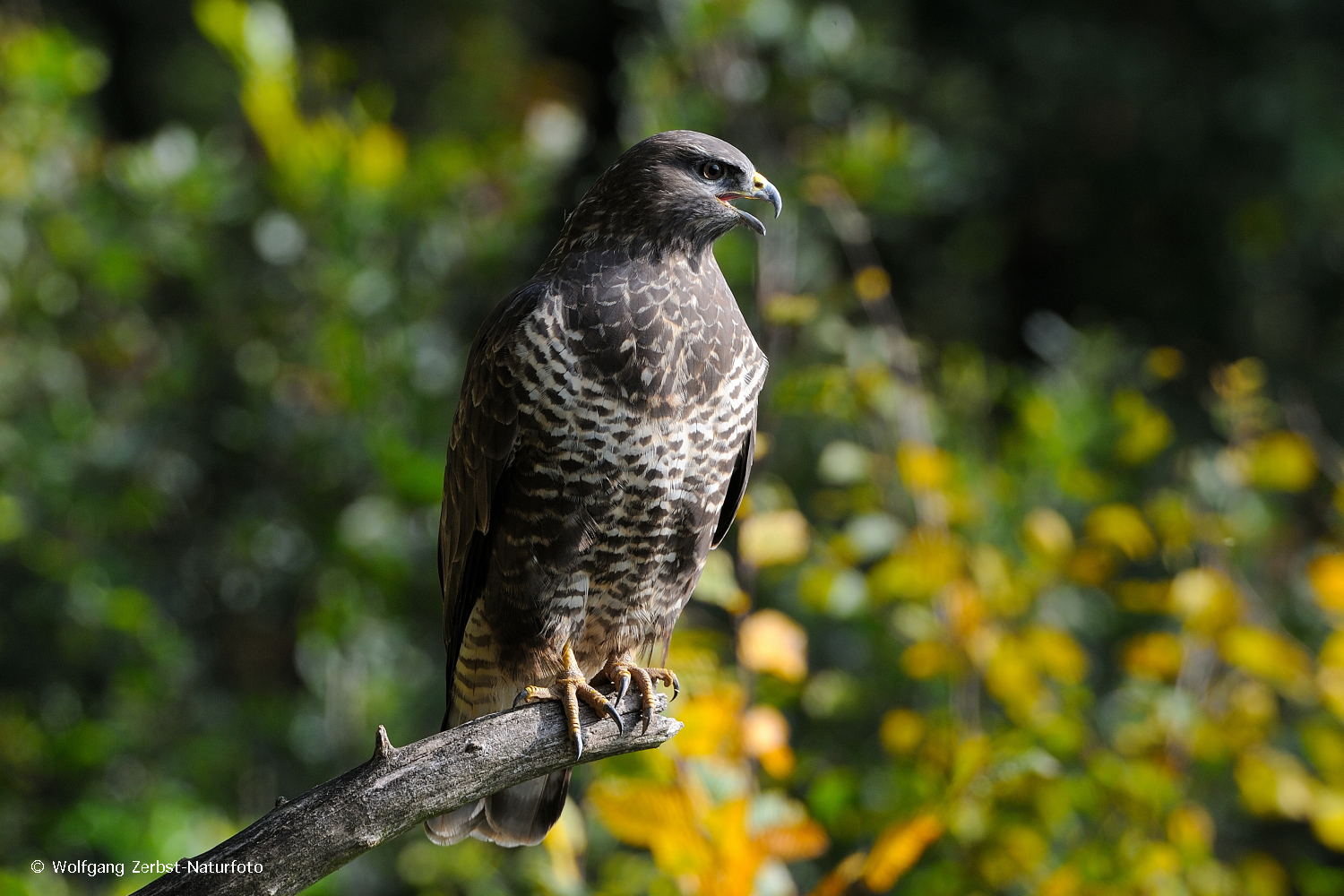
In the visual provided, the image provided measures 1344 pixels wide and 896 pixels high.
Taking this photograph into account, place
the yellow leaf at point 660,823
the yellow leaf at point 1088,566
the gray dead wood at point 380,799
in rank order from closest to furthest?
the gray dead wood at point 380,799, the yellow leaf at point 660,823, the yellow leaf at point 1088,566

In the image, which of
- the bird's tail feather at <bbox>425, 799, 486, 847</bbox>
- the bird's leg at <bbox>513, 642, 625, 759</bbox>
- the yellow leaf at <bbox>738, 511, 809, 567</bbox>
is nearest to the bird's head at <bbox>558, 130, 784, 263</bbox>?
the yellow leaf at <bbox>738, 511, 809, 567</bbox>

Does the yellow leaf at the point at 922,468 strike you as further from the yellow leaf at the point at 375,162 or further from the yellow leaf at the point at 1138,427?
the yellow leaf at the point at 375,162

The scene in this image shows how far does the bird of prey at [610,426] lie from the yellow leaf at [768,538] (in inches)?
5.7

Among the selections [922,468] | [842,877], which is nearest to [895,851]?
[842,877]

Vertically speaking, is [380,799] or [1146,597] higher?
[380,799]

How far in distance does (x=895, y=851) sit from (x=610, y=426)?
83 cm

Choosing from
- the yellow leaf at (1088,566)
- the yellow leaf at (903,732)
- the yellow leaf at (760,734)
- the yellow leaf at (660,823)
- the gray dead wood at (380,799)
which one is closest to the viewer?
the gray dead wood at (380,799)

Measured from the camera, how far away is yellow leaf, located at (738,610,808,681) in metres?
2.13

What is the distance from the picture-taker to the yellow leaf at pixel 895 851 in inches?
77.2

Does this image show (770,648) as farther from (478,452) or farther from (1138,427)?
(1138,427)

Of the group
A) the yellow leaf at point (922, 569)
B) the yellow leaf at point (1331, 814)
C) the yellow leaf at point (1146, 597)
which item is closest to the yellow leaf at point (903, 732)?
the yellow leaf at point (922, 569)

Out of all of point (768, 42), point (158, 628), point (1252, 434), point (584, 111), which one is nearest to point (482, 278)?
point (768, 42)

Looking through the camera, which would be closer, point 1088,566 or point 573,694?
point 573,694

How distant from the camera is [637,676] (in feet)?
6.72
